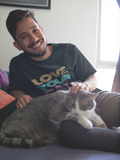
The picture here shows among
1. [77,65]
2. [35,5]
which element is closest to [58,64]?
[77,65]

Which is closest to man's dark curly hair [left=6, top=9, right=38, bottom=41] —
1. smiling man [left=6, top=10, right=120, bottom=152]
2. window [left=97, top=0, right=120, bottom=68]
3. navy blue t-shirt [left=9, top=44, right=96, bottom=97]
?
smiling man [left=6, top=10, right=120, bottom=152]

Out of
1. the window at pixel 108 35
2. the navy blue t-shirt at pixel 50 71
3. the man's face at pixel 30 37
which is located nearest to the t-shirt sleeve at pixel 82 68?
the navy blue t-shirt at pixel 50 71

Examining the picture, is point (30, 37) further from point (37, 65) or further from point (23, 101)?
point (23, 101)

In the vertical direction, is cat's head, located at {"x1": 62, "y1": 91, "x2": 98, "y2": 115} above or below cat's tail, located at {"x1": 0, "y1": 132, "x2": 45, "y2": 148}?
above

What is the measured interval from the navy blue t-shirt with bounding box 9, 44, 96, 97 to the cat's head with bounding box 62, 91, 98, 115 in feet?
0.83

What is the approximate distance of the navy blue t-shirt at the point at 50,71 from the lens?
1.02m

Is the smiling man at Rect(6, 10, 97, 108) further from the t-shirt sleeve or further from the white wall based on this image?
the white wall

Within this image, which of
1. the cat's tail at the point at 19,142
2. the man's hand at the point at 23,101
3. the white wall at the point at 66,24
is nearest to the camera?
the cat's tail at the point at 19,142

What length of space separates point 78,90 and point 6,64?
1168 millimetres

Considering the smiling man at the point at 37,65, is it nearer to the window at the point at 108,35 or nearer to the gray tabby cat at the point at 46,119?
the gray tabby cat at the point at 46,119

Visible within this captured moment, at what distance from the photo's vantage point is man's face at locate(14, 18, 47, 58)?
939mm

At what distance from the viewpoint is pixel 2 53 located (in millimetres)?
1562

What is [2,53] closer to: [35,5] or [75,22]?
[35,5]

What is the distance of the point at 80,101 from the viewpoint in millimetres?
748
